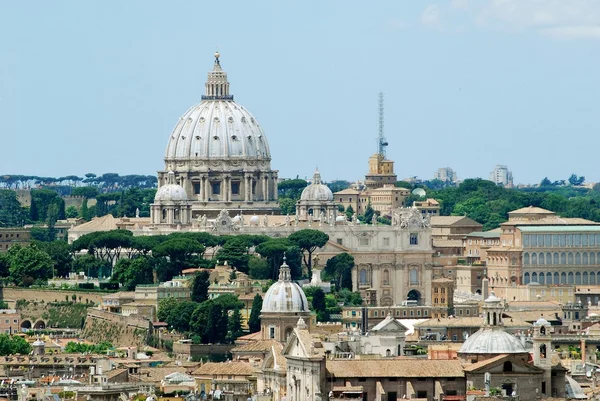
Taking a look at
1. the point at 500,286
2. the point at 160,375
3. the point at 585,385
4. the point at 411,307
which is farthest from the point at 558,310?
the point at 585,385

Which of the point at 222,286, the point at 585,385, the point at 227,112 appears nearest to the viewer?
the point at 585,385

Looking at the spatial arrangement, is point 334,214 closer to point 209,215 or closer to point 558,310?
point 209,215

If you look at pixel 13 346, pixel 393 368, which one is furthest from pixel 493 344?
pixel 13 346

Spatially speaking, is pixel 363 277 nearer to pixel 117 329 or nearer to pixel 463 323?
pixel 117 329

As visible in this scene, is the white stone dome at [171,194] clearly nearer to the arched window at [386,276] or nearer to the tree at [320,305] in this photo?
the arched window at [386,276]

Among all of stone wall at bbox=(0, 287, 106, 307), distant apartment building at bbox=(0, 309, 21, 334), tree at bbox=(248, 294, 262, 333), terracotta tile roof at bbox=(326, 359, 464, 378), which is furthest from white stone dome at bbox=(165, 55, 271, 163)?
terracotta tile roof at bbox=(326, 359, 464, 378)

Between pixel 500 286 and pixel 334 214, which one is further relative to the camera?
pixel 334 214
